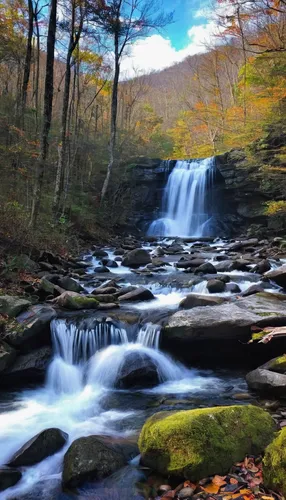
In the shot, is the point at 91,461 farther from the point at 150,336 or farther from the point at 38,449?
the point at 150,336

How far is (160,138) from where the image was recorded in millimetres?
32969

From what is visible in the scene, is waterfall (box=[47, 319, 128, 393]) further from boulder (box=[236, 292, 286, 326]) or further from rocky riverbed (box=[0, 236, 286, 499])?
boulder (box=[236, 292, 286, 326])

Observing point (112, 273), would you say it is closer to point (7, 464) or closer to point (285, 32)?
point (7, 464)

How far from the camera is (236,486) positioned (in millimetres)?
2779

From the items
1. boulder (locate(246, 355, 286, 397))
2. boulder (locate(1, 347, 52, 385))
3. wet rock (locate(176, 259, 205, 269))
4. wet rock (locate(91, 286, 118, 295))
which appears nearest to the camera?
boulder (locate(246, 355, 286, 397))

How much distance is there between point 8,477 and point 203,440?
1815mm

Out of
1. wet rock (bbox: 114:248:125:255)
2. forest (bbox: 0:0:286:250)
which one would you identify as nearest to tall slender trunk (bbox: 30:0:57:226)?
forest (bbox: 0:0:286:250)

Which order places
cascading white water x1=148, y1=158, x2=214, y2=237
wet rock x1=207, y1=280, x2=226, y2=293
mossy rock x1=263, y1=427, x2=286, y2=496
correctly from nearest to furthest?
mossy rock x1=263, y1=427, x2=286, y2=496, wet rock x1=207, y1=280, x2=226, y2=293, cascading white water x1=148, y1=158, x2=214, y2=237

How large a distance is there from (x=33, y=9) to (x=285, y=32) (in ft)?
34.5

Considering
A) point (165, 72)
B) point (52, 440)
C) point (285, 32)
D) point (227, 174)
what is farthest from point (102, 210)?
point (165, 72)

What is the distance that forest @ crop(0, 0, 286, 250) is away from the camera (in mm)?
10719

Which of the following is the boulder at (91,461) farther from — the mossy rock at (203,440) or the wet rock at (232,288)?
the wet rock at (232,288)

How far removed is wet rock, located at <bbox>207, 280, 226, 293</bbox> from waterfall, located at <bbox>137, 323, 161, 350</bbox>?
2718mm

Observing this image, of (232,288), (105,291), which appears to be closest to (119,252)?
(105,291)
